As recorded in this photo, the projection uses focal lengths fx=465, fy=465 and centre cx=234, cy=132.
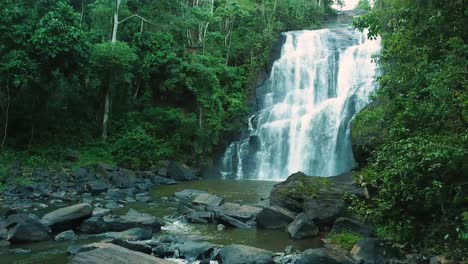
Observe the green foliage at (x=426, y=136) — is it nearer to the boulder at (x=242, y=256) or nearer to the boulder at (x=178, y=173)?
the boulder at (x=242, y=256)

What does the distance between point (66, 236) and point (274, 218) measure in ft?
19.0

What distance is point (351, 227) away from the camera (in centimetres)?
1225

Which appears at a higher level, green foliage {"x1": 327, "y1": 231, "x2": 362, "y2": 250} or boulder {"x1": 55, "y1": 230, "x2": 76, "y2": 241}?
green foliage {"x1": 327, "y1": 231, "x2": 362, "y2": 250}

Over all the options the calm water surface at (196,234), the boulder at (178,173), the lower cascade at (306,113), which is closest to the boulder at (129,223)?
the calm water surface at (196,234)

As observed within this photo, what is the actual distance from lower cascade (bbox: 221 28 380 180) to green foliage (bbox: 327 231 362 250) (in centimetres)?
1467

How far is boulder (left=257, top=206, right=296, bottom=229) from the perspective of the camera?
13.6 m

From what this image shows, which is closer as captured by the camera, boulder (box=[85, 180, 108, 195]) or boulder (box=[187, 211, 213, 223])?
boulder (box=[187, 211, 213, 223])

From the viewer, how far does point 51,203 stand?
57.2ft

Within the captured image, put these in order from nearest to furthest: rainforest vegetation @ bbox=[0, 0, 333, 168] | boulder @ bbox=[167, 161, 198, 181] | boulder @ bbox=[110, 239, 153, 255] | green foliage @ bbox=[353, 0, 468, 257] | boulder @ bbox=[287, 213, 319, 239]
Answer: green foliage @ bbox=[353, 0, 468, 257] → boulder @ bbox=[110, 239, 153, 255] → boulder @ bbox=[287, 213, 319, 239] → rainforest vegetation @ bbox=[0, 0, 333, 168] → boulder @ bbox=[167, 161, 198, 181]

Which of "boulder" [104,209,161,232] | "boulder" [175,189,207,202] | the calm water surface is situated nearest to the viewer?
the calm water surface

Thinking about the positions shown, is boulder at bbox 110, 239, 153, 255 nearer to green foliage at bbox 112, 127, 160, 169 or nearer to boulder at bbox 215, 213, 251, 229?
boulder at bbox 215, 213, 251, 229

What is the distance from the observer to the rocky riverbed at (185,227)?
397 inches

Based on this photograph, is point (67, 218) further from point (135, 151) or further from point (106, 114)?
point (106, 114)

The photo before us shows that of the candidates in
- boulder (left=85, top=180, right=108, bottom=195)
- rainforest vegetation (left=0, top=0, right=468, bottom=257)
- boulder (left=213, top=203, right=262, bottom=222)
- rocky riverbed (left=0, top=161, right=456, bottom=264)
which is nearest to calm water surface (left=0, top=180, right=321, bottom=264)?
rocky riverbed (left=0, top=161, right=456, bottom=264)
